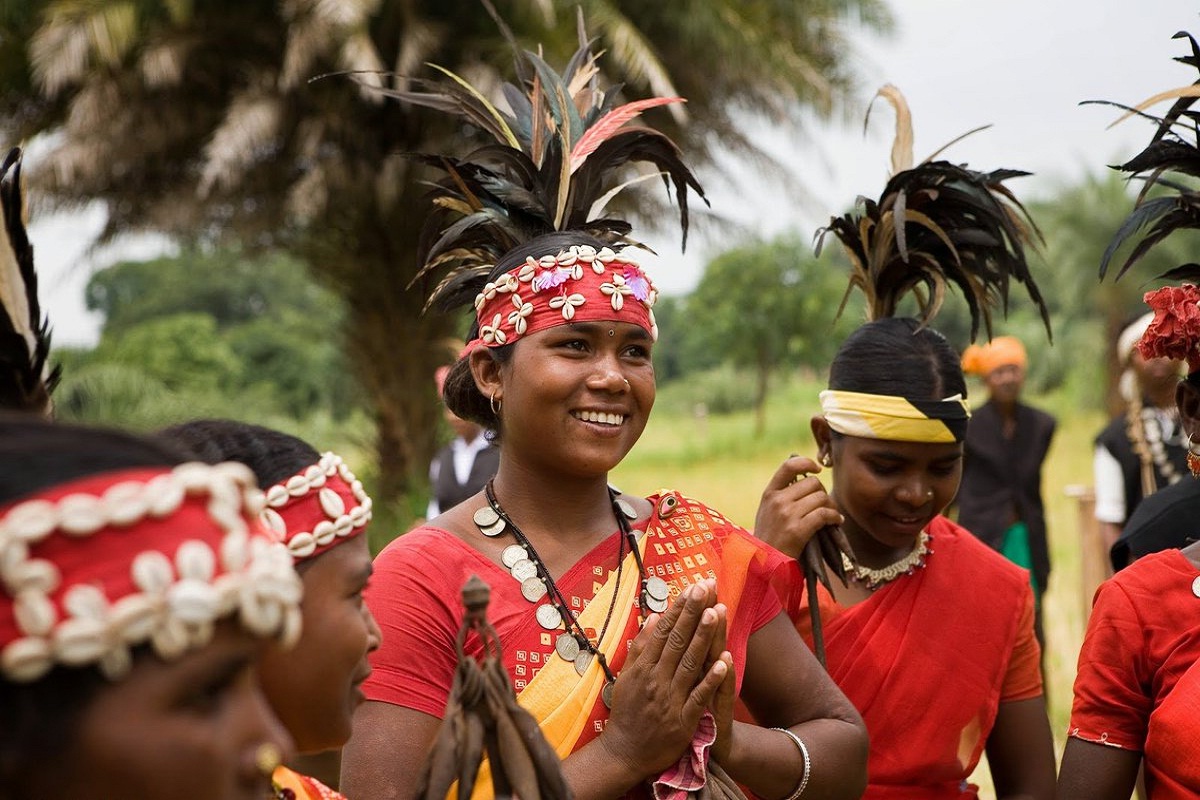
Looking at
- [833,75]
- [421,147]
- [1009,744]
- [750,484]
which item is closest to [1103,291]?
[750,484]

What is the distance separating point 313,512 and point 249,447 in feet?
0.57

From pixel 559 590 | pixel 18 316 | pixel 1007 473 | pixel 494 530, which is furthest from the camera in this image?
pixel 1007 473

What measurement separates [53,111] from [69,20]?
1.83 m

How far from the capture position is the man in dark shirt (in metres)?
8.30

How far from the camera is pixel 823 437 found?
12.9ft

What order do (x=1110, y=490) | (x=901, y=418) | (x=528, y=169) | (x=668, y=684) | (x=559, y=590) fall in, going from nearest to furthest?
1. (x=668, y=684)
2. (x=559, y=590)
3. (x=528, y=169)
4. (x=901, y=418)
5. (x=1110, y=490)

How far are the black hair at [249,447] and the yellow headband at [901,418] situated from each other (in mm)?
1901

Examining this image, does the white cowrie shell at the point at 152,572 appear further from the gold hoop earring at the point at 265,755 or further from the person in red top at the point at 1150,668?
the person in red top at the point at 1150,668

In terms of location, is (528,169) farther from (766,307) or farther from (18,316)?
(766,307)

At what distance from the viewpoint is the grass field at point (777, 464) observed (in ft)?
34.8

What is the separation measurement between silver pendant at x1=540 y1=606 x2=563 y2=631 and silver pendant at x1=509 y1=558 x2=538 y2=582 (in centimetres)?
8

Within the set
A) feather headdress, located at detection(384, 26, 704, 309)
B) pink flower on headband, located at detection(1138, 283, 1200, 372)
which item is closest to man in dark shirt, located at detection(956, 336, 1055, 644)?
pink flower on headband, located at detection(1138, 283, 1200, 372)

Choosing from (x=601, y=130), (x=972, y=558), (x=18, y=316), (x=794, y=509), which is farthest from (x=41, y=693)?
(x=972, y=558)

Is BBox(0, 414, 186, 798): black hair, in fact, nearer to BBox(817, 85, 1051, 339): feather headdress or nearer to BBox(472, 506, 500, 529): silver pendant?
BBox(472, 506, 500, 529): silver pendant
